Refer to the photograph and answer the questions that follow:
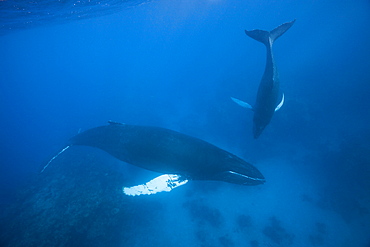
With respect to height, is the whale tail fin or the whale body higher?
the whale tail fin

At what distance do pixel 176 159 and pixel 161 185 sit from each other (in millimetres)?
948

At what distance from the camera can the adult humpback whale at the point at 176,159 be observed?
15.1ft

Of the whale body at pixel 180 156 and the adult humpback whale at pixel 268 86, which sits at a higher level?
the adult humpback whale at pixel 268 86

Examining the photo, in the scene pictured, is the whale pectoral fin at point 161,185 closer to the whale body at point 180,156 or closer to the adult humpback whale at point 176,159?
the adult humpback whale at point 176,159

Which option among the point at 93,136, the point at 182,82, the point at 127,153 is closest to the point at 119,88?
the point at 182,82

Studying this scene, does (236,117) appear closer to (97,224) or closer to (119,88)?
(97,224)

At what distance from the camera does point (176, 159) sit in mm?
5082

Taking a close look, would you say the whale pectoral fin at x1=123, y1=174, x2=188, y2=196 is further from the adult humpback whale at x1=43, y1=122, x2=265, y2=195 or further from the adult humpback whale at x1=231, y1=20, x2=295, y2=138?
the adult humpback whale at x1=231, y1=20, x2=295, y2=138

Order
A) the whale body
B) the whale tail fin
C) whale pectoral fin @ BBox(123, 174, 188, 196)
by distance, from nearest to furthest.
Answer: the whale body
whale pectoral fin @ BBox(123, 174, 188, 196)
the whale tail fin

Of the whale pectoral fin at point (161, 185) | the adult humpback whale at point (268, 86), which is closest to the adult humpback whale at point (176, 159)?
the whale pectoral fin at point (161, 185)

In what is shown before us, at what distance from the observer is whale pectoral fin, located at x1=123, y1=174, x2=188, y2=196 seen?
514cm

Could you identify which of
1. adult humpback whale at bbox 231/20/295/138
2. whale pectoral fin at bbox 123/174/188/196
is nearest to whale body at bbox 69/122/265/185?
whale pectoral fin at bbox 123/174/188/196

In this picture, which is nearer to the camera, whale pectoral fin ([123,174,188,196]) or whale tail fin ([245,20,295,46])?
whale pectoral fin ([123,174,188,196])

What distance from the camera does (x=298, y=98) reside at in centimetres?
1833
